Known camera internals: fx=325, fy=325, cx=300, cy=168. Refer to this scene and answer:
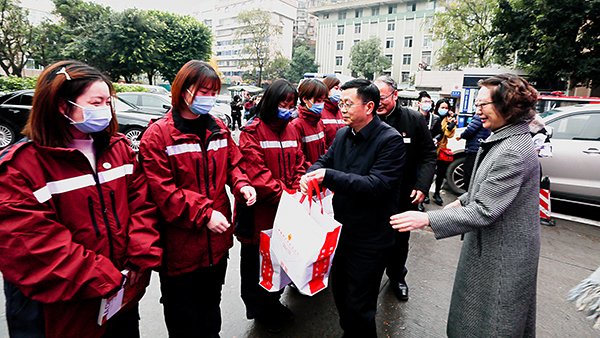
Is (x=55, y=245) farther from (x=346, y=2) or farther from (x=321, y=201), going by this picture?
(x=346, y=2)

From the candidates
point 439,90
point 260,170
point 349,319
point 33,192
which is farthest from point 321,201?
point 439,90

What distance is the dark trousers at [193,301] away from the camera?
2.09 m

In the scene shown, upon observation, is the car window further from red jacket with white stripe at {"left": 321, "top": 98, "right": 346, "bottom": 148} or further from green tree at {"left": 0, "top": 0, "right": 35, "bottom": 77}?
green tree at {"left": 0, "top": 0, "right": 35, "bottom": 77}

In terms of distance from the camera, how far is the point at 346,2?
5688 cm

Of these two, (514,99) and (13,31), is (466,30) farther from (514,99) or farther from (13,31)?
(13,31)

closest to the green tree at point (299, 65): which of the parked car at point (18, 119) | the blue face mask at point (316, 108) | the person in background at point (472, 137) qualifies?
the parked car at point (18, 119)

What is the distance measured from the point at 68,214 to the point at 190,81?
990mm

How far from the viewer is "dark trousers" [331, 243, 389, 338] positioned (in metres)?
2.10

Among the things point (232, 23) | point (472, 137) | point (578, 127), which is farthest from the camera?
point (232, 23)

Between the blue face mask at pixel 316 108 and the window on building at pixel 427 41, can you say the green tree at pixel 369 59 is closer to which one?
the window on building at pixel 427 41

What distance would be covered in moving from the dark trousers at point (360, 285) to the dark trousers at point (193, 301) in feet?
2.83

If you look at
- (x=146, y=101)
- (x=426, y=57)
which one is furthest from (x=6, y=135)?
(x=426, y=57)

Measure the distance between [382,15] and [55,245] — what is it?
6060 centimetres

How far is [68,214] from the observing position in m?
1.47
